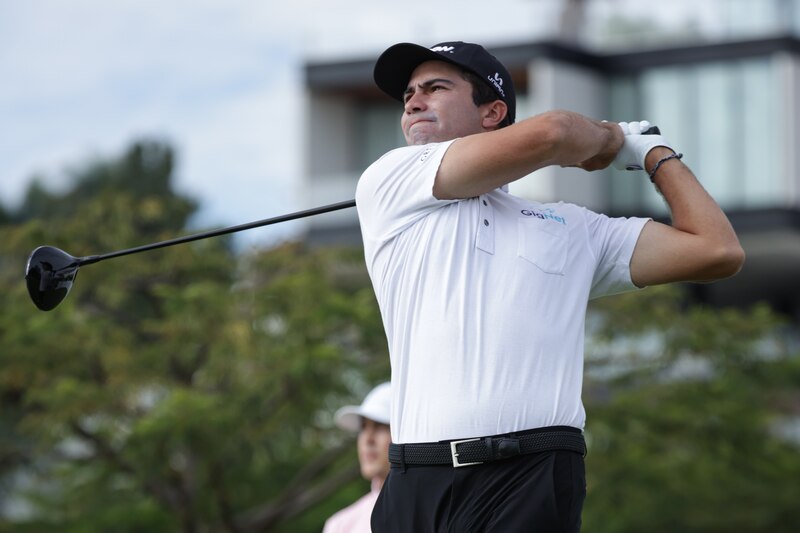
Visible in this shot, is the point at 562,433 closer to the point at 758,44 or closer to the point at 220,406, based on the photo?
the point at 220,406

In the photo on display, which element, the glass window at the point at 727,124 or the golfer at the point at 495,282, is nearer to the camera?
the golfer at the point at 495,282

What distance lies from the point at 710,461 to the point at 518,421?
36.4 feet

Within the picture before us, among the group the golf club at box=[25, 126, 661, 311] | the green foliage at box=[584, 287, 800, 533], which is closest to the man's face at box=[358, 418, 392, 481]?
the golf club at box=[25, 126, 661, 311]

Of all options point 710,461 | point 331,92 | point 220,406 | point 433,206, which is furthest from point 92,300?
point 331,92

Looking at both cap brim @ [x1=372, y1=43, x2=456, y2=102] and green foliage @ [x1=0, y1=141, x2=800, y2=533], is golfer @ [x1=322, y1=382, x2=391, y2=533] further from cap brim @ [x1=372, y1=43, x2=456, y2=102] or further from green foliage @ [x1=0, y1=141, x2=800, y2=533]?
green foliage @ [x1=0, y1=141, x2=800, y2=533]

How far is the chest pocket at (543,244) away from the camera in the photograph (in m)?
3.65

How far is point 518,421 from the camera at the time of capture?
3521 millimetres

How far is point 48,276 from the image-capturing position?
438 cm

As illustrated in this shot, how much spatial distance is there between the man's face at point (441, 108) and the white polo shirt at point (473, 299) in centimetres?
15

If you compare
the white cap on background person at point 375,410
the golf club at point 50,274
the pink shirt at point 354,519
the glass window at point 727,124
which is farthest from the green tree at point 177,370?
the glass window at point 727,124

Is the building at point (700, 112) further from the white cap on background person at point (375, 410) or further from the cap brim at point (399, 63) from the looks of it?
the cap brim at point (399, 63)

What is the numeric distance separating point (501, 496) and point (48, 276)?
1.53m

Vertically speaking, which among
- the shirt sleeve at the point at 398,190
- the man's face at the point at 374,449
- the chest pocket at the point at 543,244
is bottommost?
the man's face at the point at 374,449

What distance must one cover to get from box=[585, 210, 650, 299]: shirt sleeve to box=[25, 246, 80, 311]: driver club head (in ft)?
4.85
